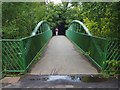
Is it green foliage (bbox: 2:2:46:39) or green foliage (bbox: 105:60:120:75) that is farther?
green foliage (bbox: 2:2:46:39)

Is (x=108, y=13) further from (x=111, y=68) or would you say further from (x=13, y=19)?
(x=13, y=19)

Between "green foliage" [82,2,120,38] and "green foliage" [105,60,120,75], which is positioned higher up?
"green foliage" [82,2,120,38]

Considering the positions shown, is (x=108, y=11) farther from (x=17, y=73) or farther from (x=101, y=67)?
(x=17, y=73)

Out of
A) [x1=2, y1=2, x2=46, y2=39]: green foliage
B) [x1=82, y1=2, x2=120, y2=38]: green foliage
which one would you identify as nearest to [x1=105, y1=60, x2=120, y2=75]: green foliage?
[x1=82, y1=2, x2=120, y2=38]: green foliage

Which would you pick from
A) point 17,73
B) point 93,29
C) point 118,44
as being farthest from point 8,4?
point 93,29

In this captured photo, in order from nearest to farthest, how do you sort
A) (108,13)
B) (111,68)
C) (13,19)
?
(111,68) < (108,13) < (13,19)

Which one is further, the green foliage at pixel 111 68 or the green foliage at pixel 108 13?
the green foliage at pixel 108 13

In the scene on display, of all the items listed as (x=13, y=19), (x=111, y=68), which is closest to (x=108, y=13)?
(x=111, y=68)

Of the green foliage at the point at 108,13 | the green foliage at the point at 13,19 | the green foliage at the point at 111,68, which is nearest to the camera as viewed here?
the green foliage at the point at 111,68

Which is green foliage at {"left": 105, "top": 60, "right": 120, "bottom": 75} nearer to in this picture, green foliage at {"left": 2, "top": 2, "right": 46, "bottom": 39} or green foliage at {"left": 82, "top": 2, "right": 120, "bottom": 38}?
green foliage at {"left": 82, "top": 2, "right": 120, "bottom": 38}

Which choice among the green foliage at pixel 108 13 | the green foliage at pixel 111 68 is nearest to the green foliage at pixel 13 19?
the green foliage at pixel 108 13

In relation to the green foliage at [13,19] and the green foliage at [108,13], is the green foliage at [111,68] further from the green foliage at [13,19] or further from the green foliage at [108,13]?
the green foliage at [13,19]

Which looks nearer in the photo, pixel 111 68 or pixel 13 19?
pixel 111 68

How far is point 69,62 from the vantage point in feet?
31.8
